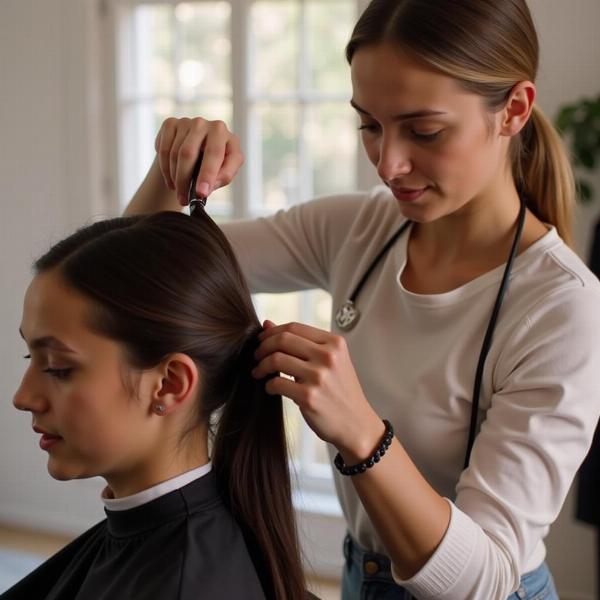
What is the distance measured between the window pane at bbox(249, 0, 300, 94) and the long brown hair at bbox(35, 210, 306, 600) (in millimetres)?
2258

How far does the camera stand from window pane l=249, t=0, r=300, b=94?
325cm

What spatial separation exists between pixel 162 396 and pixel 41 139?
8.94ft

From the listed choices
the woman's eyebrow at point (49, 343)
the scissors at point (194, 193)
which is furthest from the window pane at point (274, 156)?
the woman's eyebrow at point (49, 343)

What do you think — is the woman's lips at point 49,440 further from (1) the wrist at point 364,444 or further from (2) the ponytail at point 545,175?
(2) the ponytail at point 545,175

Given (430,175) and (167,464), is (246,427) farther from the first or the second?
(430,175)

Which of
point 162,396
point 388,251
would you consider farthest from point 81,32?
point 162,396

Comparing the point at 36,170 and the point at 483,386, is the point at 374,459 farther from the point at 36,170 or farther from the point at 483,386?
the point at 36,170

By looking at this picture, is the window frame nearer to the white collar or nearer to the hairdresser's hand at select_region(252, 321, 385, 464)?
the white collar

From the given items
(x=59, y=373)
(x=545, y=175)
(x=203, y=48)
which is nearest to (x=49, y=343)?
(x=59, y=373)

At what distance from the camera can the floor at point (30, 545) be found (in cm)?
340

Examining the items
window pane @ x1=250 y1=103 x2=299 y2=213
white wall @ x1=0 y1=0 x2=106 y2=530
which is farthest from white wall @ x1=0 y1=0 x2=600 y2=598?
window pane @ x1=250 y1=103 x2=299 y2=213

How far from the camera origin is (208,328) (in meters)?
1.11

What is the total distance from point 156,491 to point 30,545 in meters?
2.80

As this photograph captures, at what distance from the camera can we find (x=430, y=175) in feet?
3.86
